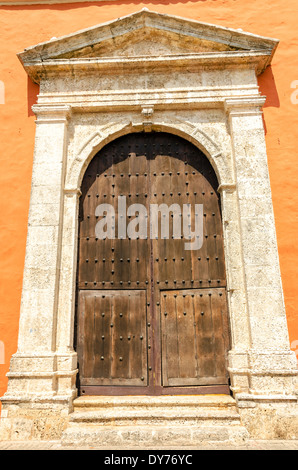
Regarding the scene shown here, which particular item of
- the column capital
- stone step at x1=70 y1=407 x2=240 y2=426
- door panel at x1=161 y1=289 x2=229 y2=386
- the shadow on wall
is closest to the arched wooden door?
door panel at x1=161 y1=289 x2=229 y2=386

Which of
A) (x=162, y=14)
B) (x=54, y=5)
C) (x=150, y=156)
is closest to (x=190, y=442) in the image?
(x=150, y=156)

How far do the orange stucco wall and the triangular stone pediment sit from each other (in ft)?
1.37

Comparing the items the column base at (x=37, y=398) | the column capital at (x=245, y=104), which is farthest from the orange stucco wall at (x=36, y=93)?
the column base at (x=37, y=398)

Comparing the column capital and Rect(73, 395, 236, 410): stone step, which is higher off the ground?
the column capital

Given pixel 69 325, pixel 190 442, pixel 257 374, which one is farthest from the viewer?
pixel 69 325

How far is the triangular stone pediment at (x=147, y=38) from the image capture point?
4.06 meters

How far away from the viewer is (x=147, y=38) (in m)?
4.28

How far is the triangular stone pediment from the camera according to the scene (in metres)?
4.06

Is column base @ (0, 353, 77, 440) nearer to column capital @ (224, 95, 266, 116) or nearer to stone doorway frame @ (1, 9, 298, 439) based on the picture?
stone doorway frame @ (1, 9, 298, 439)

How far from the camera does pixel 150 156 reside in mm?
4191

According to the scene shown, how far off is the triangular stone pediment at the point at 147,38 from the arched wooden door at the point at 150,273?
42.5 inches

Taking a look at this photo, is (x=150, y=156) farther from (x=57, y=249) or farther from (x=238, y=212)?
(x=57, y=249)

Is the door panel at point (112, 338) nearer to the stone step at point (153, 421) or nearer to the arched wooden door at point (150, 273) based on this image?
the arched wooden door at point (150, 273)

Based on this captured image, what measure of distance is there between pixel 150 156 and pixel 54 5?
98.9 inches
